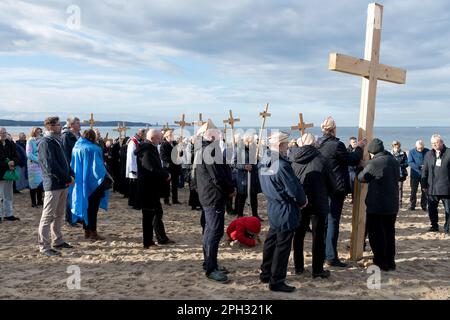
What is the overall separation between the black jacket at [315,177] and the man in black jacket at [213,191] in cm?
97

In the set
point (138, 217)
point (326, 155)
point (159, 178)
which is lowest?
point (138, 217)

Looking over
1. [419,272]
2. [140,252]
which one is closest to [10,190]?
[140,252]

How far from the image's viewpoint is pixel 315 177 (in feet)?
17.5

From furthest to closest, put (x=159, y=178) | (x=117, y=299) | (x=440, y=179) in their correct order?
(x=440, y=179)
(x=159, y=178)
(x=117, y=299)

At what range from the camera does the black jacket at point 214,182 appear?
5180 millimetres

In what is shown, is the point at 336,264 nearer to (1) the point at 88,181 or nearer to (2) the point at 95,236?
(2) the point at 95,236

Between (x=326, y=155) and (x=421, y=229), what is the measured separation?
173 inches

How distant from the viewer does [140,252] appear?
21.6 ft

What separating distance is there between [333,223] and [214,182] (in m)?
1.98

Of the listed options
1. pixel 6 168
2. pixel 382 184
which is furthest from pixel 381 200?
pixel 6 168

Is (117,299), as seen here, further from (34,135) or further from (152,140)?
(34,135)

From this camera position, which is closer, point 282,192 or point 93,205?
point 282,192

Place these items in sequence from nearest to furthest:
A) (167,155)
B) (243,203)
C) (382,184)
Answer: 1. (382,184)
2. (243,203)
3. (167,155)

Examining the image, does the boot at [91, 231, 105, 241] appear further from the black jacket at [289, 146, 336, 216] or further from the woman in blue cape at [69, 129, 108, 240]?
the black jacket at [289, 146, 336, 216]
